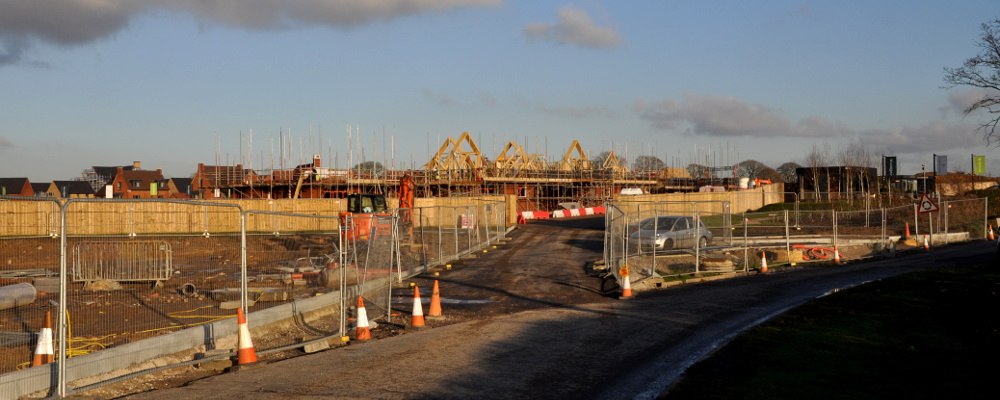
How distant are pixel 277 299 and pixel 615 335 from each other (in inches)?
245

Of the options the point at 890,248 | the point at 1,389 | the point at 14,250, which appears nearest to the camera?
the point at 1,389

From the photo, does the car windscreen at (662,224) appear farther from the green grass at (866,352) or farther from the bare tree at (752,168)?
the bare tree at (752,168)

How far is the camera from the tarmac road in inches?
403

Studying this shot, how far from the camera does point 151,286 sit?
14.6m

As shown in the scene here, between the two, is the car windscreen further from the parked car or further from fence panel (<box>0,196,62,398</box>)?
fence panel (<box>0,196,62,398</box>)

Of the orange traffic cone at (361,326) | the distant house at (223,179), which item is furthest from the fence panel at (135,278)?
the distant house at (223,179)

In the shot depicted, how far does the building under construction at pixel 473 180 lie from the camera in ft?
204

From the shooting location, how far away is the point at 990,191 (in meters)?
55.5

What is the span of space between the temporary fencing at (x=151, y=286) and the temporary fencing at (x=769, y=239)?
9.40 meters

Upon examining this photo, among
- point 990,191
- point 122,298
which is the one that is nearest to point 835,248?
point 122,298

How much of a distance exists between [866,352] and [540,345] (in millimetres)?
4979

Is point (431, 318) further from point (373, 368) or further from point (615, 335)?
point (373, 368)

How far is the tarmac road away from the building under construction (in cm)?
3685

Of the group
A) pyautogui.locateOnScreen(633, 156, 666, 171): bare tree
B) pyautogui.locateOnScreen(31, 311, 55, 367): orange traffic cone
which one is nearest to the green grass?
pyautogui.locateOnScreen(31, 311, 55, 367): orange traffic cone
